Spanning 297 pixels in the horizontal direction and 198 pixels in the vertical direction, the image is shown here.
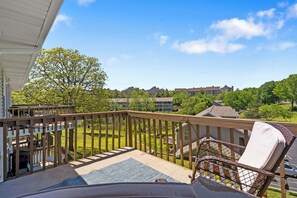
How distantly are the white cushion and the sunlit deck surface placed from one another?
125 centimetres

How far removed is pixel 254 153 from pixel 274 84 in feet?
147

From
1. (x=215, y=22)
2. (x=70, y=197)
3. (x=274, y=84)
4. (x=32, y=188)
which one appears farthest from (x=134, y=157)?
(x=274, y=84)

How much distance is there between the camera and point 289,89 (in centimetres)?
3341

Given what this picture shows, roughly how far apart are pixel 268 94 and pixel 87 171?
42.7 meters

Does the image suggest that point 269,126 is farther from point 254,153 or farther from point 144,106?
point 144,106

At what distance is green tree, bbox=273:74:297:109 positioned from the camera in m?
32.3

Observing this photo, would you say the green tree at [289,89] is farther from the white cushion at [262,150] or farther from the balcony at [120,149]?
the white cushion at [262,150]

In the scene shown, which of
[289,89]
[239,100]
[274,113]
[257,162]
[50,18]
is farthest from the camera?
[239,100]

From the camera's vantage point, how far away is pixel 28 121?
127 inches

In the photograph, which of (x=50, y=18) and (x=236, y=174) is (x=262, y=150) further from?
(x=50, y=18)

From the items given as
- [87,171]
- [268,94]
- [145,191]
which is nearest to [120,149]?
[87,171]

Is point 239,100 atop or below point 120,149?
atop

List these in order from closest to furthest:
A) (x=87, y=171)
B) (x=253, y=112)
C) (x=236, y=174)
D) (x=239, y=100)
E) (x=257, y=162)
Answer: (x=257, y=162), (x=236, y=174), (x=87, y=171), (x=253, y=112), (x=239, y=100)

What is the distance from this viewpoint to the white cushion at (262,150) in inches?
62.4
